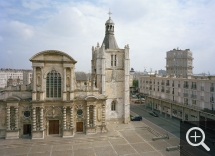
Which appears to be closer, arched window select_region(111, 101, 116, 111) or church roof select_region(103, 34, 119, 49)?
arched window select_region(111, 101, 116, 111)

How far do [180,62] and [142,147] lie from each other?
56.5m

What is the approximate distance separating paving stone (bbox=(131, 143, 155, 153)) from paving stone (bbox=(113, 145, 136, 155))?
72 centimetres

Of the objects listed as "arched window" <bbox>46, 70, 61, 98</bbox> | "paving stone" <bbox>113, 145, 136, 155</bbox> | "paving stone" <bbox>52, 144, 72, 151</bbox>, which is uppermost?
"arched window" <bbox>46, 70, 61, 98</bbox>

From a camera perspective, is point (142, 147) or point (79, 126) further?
point (79, 126)

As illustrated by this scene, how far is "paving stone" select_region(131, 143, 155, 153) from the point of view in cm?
2498

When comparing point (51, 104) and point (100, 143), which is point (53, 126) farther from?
point (100, 143)

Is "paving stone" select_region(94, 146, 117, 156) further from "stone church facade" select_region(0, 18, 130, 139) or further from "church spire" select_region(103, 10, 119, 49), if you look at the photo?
"church spire" select_region(103, 10, 119, 49)

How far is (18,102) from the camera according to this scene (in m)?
28.3

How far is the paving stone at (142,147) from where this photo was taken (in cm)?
2498

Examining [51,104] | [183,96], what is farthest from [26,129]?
[183,96]

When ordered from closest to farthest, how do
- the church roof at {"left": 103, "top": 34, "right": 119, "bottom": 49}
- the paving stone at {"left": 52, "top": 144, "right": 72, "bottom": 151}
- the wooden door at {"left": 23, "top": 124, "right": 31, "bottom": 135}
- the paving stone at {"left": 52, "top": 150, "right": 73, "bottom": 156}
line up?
1. the paving stone at {"left": 52, "top": 150, "right": 73, "bottom": 156}
2. the paving stone at {"left": 52, "top": 144, "right": 72, "bottom": 151}
3. the wooden door at {"left": 23, "top": 124, "right": 31, "bottom": 135}
4. the church roof at {"left": 103, "top": 34, "right": 119, "bottom": 49}

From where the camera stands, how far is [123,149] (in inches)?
995

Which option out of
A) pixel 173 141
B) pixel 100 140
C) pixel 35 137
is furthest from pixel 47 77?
pixel 173 141

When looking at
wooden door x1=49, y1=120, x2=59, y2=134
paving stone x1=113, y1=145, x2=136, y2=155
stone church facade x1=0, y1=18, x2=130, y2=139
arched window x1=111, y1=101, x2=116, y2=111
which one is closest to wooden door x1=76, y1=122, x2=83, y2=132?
stone church facade x1=0, y1=18, x2=130, y2=139
